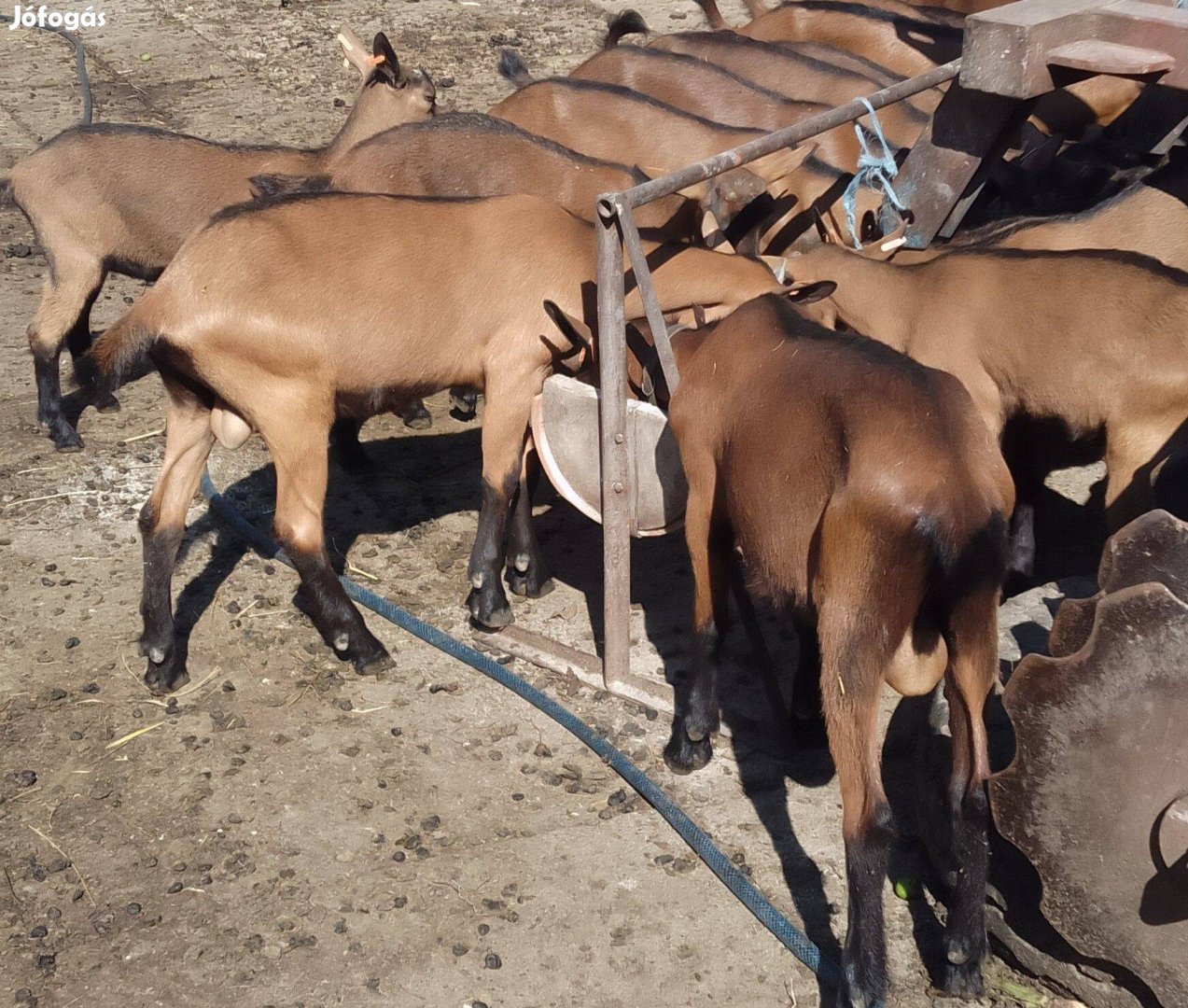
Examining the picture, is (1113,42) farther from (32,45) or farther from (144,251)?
(32,45)

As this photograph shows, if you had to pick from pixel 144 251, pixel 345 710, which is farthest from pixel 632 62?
pixel 345 710

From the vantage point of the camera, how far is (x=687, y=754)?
4797mm

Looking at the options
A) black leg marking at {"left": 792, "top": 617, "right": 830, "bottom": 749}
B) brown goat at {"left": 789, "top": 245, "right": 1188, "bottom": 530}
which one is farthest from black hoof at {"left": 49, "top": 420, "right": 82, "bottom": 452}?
black leg marking at {"left": 792, "top": 617, "right": 830, "bottom": 749}

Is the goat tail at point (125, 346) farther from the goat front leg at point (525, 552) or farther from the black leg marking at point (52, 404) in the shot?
the black leg marking at point (52, 404)

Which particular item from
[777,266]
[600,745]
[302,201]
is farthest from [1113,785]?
[302,201]

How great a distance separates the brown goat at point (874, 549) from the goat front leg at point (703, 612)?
186 millimetres

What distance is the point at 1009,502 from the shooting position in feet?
12.6

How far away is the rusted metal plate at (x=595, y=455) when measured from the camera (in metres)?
4.84

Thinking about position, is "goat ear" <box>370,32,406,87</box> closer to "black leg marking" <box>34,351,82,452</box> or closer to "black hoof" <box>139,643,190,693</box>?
"black leg marking" <box>34,351,82,452</box>

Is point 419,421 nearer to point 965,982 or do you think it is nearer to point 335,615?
point 335,615

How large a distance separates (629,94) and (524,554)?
3053mm

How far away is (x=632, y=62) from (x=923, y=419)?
5653 mm

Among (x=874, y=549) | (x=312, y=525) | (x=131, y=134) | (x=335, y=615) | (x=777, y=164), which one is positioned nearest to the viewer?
(x=874, y=549)

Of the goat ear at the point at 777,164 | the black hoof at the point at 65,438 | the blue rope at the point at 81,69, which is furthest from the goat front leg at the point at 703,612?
the blue rope at the point at 81,69
